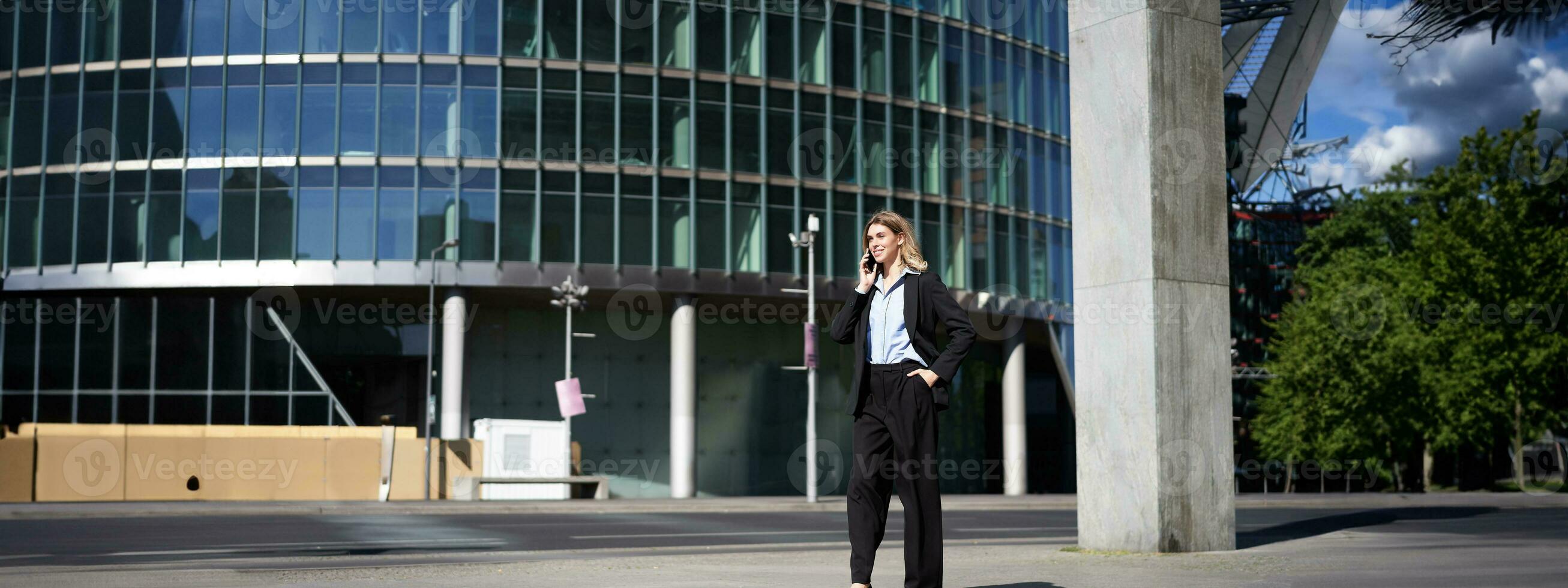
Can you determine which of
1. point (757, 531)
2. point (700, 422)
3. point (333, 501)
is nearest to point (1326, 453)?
point (700, 422)

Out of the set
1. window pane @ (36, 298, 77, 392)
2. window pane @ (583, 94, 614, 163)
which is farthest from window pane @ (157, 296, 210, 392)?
window pane @ (583, 94, 614, 163)

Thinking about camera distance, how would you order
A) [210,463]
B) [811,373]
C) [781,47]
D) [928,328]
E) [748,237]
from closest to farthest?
1. [928,328]
2. [210,463]
3. [811,373]
4. [748,237]
5. [781,47]

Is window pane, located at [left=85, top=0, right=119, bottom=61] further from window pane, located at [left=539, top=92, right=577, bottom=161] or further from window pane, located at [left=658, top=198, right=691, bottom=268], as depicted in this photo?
window pane, located at [left=658, top=198, right=691, bottom=268]

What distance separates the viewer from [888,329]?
6.71 meters

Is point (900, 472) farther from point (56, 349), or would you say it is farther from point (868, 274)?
point (56, 349)

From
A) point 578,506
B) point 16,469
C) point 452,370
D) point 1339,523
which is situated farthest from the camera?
point 452,370

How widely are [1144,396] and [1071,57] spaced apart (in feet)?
9.14

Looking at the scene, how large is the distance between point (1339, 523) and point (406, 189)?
28319 mm

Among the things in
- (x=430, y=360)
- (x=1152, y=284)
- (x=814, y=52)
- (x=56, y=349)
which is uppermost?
(x=814, y=52)

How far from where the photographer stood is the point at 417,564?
10617mm

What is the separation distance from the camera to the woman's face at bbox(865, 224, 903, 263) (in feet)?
22.4

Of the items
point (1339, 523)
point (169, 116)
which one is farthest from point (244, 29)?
point (1339, 523)

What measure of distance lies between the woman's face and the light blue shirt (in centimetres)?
10

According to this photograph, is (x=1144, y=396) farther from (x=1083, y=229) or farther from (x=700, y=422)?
(x=700, y=422)
